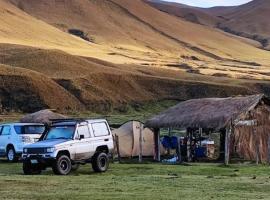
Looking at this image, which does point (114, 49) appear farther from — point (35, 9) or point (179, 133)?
point (179, 133)

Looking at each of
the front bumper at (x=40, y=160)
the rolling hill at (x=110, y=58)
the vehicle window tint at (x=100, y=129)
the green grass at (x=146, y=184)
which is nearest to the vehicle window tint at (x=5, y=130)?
the green grass at (x=146, y=184)

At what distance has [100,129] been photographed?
83.0ft

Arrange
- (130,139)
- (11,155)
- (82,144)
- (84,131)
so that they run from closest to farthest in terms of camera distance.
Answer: (82,144) → (84,131) → (11,155) → (130,139)

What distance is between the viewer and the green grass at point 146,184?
17.1 m

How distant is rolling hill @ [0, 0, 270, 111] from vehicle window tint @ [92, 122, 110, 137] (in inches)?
1896

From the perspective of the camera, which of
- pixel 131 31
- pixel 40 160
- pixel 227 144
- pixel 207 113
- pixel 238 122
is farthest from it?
pixel 131 31

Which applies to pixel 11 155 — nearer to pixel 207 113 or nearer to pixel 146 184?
pixel 207 113

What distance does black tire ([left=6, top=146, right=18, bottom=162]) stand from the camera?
30.9 m

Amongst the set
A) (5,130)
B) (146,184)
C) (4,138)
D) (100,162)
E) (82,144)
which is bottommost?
(146,184)

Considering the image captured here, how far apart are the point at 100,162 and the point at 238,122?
8.44 m

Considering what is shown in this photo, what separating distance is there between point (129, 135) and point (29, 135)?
5722 mm

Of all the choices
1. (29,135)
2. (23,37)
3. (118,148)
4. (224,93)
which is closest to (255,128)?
(118,148)

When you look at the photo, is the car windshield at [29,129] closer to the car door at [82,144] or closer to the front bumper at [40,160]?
the car door at [82,144]

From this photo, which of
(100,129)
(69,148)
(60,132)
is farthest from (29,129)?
(69,148)
